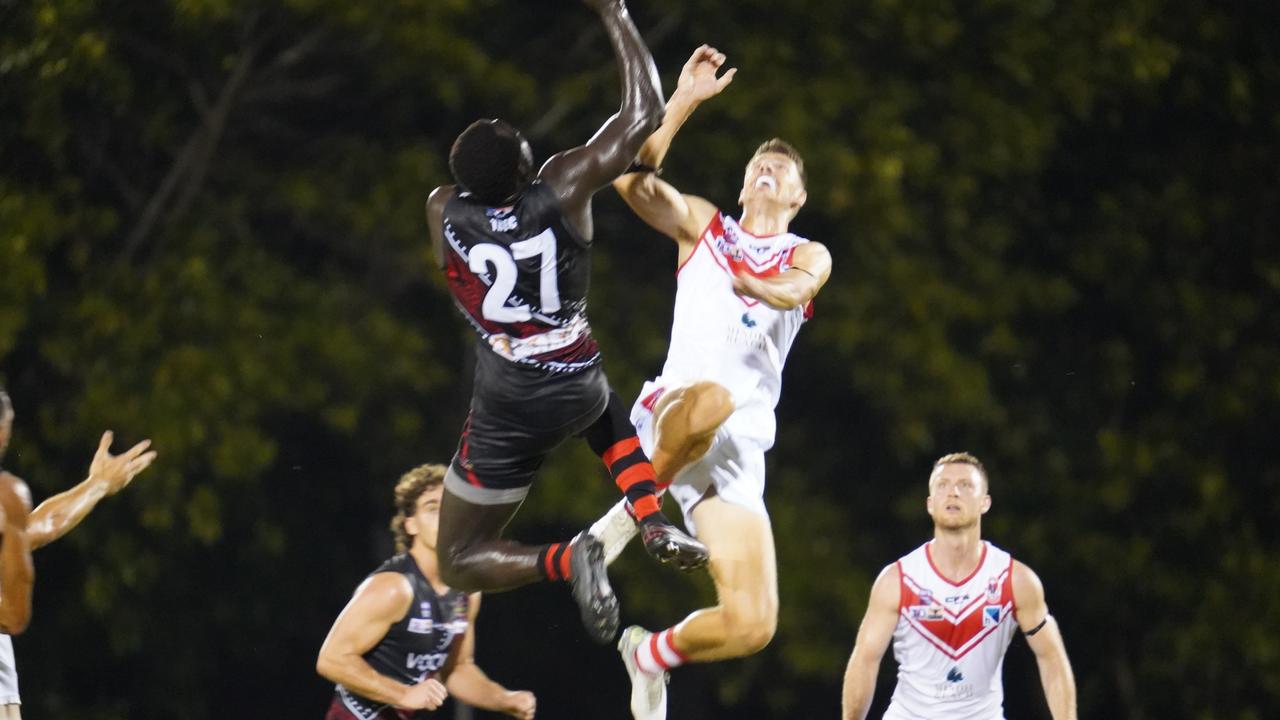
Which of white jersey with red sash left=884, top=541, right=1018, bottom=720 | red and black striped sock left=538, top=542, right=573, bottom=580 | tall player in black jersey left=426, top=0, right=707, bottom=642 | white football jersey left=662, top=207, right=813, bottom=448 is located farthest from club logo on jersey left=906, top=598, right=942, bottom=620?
red and black striped sock left=538, top=542, right=573, bottom=580

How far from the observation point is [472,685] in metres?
6.77

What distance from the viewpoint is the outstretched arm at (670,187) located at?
236 inches

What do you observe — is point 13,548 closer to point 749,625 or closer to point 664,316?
point 749,625

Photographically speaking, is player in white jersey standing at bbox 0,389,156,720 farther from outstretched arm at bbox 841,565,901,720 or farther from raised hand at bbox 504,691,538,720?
outstretched arm at bbox 841,565,901,720

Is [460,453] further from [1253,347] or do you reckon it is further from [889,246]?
[1253,347]

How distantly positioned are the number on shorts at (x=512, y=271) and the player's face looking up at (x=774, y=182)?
4.22 ft

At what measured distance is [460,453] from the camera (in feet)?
19.0

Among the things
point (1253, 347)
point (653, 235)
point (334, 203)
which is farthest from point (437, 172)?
point (1253, 347)

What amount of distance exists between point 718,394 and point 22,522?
2.26 m

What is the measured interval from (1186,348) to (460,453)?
874cm

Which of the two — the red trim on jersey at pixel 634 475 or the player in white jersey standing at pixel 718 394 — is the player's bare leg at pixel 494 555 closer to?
the red trim on jersey at pixel 634 475

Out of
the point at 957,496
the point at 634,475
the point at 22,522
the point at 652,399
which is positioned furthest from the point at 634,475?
the point at 22,522

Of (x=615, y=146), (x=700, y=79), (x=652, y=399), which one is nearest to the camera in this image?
(x=615, y=146)

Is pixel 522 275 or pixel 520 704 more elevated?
pixel 522 275
